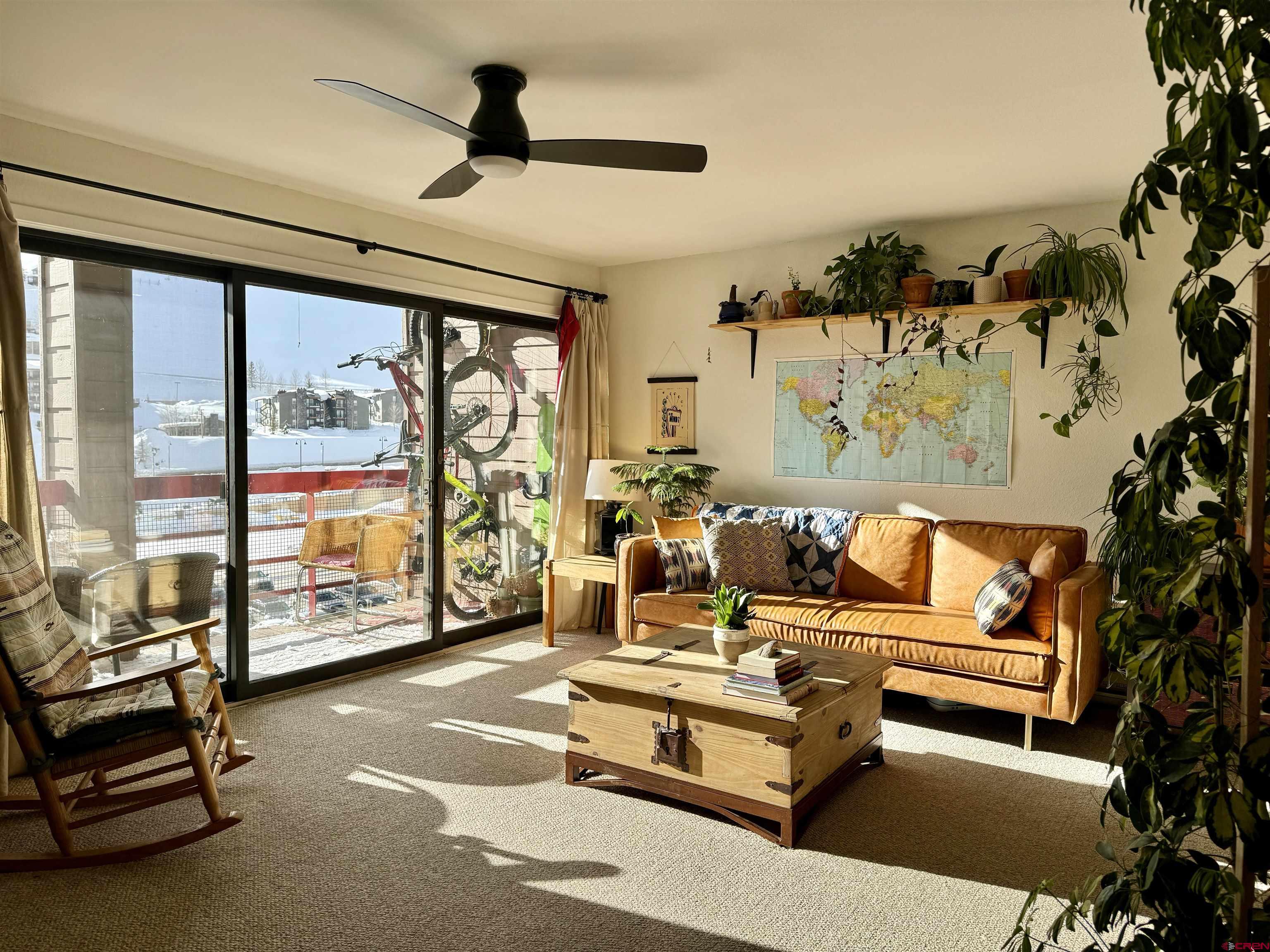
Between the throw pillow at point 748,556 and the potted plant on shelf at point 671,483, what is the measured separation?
2.05ft

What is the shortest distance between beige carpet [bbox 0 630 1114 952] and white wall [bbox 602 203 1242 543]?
139 cm

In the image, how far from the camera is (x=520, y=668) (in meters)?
4.70

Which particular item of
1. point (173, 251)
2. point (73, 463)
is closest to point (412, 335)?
point (173, 251)

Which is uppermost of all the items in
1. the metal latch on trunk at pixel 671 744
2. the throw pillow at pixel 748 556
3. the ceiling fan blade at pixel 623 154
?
the ceiling fan blade at pixel 623 154

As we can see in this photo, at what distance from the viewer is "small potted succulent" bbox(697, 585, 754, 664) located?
3119 millimetres

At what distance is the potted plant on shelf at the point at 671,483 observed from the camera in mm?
5238

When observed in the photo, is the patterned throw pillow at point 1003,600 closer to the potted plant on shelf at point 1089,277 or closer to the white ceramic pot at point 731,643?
the white ceramic pot at point 731,643

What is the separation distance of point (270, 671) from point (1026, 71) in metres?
4.20

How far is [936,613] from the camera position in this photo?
3979mm

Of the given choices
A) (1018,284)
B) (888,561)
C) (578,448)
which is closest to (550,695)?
→ (888,561)

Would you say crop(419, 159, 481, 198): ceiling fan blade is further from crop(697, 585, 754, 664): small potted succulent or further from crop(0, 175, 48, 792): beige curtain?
crop(697, 585, 754, 664): small potted succulent

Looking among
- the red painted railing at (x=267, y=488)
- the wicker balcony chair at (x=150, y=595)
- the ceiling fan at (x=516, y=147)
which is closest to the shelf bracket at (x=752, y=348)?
the red painted railing at (x=267, y=488)

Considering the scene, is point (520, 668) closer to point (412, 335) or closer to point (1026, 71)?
point (412, 335)

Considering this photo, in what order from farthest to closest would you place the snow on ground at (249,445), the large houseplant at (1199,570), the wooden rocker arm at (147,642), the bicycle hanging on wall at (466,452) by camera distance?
the bicycle hanging on wall at (466,452), the snow on ground at (249,445), the wooden rocker arm at (147,642), the large houseplant at (1199,570)
